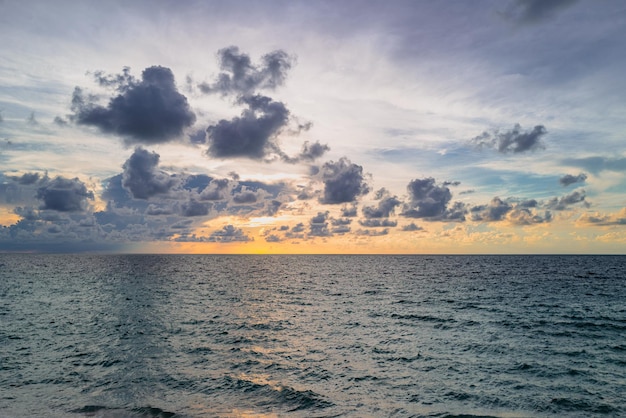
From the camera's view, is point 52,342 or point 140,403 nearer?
point 140,403

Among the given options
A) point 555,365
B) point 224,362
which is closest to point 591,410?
point 555,365

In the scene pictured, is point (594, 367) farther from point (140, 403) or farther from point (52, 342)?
point (52, 342)

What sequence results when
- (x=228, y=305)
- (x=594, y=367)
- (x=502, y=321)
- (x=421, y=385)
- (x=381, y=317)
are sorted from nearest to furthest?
(x=421, y=385) → (x=594, y=367) → (x=502, y=321) → (x=381, y=317) → (x=228, y=305)

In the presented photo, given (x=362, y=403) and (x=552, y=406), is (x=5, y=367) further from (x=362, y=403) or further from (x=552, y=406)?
(x=552, y=406)

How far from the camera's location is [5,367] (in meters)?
29.4

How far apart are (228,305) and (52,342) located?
85.7 ft

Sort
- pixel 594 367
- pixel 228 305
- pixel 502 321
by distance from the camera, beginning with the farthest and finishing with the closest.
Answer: pixel 228 305 → pixel 502 321 → pixel 594 367

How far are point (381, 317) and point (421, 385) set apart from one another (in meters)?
23.6

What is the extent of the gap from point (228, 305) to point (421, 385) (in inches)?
Answer: 1598

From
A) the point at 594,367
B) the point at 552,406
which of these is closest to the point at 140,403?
the point at 552,406

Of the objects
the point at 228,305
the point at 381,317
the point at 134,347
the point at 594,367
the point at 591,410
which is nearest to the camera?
the point at 591,410

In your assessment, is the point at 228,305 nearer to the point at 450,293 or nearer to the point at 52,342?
the point at 52,342


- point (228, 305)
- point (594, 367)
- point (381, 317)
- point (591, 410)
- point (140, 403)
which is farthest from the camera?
point (228, 305)

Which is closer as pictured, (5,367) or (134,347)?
(5,367)
